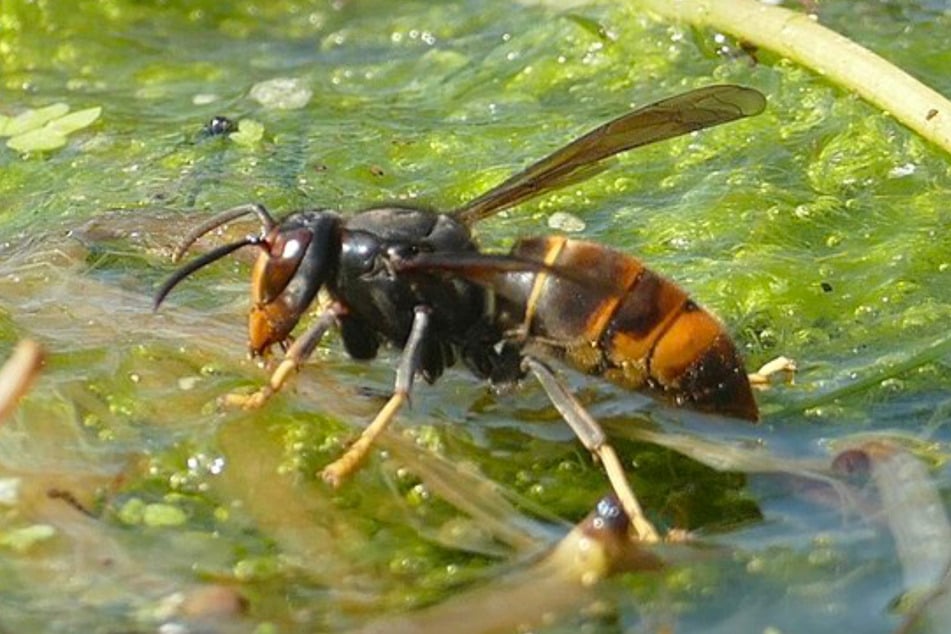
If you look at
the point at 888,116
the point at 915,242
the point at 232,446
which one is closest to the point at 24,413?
the point at 232,446

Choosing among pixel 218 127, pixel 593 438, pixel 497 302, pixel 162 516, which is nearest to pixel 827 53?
pixel 218 127

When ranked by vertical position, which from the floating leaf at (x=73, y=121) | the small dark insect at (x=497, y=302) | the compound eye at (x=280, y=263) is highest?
the compound eye at (x=280, y=263)

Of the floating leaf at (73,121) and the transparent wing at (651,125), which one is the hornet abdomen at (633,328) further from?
the floating leaf at (73,121)

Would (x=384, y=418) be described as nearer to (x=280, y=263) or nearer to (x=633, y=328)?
(x=280, y=263)

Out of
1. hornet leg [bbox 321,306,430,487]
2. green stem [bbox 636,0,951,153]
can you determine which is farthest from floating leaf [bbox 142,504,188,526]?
green stem [bbox 636,0,951,153]

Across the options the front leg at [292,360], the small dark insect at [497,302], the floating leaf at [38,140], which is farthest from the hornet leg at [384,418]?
the floating leaf at [38,140]
